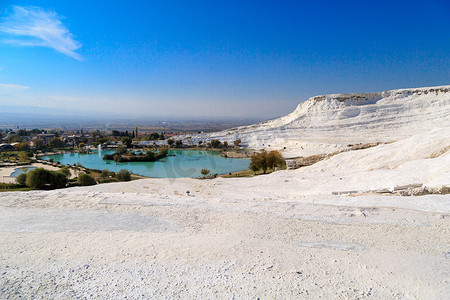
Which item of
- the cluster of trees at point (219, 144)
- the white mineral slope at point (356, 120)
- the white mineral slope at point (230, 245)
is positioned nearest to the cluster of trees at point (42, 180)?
the white mineral slope at point (230, 245)

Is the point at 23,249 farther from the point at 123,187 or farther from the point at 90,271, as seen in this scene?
the point at 123,187

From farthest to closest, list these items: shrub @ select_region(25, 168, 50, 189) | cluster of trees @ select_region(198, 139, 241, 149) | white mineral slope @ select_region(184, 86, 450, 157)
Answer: cluster of trees @ select_region(198, 139, 241, 149) < white mineral slope @ select_region(184, 86, 450, 157) < shrub @ select_region(25, 168, 50, 189)

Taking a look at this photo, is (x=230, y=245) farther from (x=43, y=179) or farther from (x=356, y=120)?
(x=356, y=120)

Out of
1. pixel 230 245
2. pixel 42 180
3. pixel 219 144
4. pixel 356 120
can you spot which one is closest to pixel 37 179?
pixel 42 180

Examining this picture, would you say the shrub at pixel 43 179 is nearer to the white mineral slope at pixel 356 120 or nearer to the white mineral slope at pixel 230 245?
the white mineral slope at pixel 230 245

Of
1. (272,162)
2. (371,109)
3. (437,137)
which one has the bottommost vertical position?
(272,162)

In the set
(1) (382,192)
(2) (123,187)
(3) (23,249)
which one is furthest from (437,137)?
(3) (23,249)

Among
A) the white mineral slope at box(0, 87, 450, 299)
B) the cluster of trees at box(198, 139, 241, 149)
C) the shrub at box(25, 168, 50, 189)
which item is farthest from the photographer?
the cluster of trees at box(198, 139, 241, 149)

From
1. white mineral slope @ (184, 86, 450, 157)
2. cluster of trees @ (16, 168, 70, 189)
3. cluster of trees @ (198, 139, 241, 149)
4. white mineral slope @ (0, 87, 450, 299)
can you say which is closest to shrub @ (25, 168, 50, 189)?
cluster of trees @ (16, 168, 70, 189)

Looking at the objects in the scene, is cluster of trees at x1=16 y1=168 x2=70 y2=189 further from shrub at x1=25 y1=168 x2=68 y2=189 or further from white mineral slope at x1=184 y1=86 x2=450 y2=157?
white mineral slope at x1=184 y1=86 x2=450 y2=157
